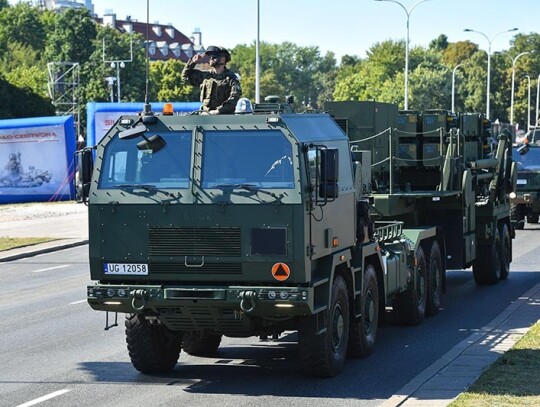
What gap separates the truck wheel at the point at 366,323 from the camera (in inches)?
549

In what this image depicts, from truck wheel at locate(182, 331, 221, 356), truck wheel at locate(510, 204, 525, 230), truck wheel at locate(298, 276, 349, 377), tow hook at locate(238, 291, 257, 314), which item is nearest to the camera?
tow hook at locate(238, 291, 257, 314)

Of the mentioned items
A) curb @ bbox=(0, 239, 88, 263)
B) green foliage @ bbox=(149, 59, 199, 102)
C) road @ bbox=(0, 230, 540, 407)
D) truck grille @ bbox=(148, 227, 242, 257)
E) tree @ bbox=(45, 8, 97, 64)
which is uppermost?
tree @ bbox=(45, 8, 97, 64)

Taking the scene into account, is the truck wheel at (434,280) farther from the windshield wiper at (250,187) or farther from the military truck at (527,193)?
the military truck at (527,193)

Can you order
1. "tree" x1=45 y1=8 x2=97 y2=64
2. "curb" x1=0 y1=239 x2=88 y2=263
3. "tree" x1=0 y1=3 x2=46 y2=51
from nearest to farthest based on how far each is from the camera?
1. "curb" x1=0 y1=239 x2=88 y2=263
2. "tree" x1=45 y1=8 x2=97 y2=64
3. "tree" x1=0 y1=3 x2=46 y2=51

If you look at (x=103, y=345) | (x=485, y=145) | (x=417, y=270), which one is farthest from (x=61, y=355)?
(x=485, y=145)

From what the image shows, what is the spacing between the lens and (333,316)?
12.9m

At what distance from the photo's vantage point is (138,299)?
12.4m

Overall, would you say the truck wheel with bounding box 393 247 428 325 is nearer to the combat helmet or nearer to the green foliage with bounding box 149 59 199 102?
the combat helmet

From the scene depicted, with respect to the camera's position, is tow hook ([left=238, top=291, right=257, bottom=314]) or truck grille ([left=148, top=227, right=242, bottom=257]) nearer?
tow hook ([left=238, top=291, right=257, bottom=314])

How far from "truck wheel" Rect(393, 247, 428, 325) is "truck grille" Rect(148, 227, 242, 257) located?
5029mm

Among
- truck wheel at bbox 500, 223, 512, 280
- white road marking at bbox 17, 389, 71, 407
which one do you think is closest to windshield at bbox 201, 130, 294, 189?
white road marking at bbox 17, 389, 71, 407

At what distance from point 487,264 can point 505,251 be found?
95 centimetres

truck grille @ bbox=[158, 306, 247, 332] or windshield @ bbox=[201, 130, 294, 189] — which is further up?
windshield @ bbox=[201, 130, 294, 189]

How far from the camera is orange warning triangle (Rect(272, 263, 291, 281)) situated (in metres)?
12.2
